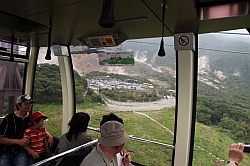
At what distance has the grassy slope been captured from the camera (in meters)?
3.54

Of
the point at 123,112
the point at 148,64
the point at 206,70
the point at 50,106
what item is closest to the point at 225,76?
the point at 206,70

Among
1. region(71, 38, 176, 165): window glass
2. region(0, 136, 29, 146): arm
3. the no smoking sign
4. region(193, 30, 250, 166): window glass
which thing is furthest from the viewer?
region(71, 38, 176, 165): window glass

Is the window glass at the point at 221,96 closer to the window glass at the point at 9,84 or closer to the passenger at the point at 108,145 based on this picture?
the passenger at the point at 108,145

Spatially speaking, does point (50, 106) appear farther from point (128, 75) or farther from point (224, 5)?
point (224, 5)

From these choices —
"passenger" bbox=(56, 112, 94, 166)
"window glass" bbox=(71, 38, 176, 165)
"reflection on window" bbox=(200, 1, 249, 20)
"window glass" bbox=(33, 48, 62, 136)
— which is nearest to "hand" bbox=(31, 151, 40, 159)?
"passenger" bbox=(56, 112, 94, 166)

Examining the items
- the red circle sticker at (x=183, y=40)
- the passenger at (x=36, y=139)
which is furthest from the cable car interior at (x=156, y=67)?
the passenger at (x=36, y=139)

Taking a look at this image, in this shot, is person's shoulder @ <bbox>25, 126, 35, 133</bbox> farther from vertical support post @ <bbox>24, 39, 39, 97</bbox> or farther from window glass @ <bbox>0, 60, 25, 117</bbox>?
vertical support post @ <bbox>24, 39, 39, 97</bbox>

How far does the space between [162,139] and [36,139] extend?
2091 millimetres

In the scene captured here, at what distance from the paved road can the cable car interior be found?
2 cm

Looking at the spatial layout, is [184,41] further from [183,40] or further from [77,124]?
[77,124]

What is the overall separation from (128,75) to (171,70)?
0.91m

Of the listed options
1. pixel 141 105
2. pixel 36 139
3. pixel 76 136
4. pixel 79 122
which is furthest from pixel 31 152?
pixel 141 105

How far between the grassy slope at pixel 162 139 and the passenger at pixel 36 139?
977mm

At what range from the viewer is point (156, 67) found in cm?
396
